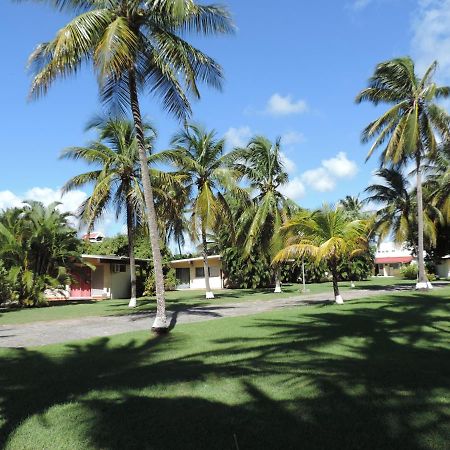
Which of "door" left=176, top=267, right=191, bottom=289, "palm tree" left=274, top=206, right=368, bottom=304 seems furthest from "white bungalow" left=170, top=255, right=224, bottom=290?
"palm tree" left=274, top=206, right=368, bottom=304

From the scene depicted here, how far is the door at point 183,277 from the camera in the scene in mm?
42862

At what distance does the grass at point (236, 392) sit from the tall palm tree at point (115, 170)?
1105cm

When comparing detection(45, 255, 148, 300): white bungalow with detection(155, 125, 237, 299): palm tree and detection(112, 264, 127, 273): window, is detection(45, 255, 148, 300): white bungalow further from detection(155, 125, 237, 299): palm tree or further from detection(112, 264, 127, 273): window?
detection(155, 125, 237, 299): palm tree

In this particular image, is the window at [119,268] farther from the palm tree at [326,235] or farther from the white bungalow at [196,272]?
the palm tree at [326,235]

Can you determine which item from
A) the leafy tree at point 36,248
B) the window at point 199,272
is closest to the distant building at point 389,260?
the window at point 199,272

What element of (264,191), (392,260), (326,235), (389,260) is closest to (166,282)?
(264,191)

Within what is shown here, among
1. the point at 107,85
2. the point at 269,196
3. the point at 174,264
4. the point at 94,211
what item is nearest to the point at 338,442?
the point at 107,85

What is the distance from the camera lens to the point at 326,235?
623 inches

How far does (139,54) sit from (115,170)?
934 cm

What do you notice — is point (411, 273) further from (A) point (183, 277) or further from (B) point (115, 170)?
(B) point (115, 170)

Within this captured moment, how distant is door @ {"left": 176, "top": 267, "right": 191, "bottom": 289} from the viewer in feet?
141

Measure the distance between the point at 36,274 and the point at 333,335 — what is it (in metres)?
17.7

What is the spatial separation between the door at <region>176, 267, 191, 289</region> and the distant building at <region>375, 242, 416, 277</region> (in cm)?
3580

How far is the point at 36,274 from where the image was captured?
2288cm
